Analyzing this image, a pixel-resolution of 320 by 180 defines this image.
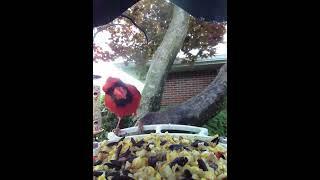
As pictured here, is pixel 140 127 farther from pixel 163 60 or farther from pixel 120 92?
pixel 163 60

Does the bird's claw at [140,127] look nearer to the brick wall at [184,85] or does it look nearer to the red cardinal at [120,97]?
the red cardinal at [120,97]

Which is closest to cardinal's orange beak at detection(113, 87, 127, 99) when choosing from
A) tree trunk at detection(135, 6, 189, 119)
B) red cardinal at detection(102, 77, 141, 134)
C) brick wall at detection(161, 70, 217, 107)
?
red cardinal at detection(102, 77, 141, 134)

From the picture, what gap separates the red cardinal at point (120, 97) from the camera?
8.85 ft

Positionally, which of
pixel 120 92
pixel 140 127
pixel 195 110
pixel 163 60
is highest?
pixel 163 60

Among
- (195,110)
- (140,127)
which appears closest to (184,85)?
(195,110)

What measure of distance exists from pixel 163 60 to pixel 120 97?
1.37 ft

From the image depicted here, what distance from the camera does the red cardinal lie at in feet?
8.85

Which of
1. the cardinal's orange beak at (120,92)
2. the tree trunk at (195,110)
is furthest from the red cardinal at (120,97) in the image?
the tree trunk at (195,110)

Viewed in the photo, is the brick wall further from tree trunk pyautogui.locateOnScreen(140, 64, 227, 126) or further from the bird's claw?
the bird's claw

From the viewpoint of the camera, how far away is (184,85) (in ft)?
8.74

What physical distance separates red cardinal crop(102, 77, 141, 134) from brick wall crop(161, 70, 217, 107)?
0.71 ft

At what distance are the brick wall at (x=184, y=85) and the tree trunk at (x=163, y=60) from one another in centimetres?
5
